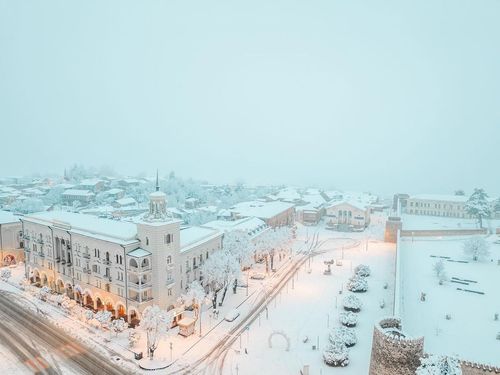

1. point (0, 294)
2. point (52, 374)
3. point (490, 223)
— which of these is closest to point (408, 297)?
point (52, 374)

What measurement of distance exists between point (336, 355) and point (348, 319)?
378 inches

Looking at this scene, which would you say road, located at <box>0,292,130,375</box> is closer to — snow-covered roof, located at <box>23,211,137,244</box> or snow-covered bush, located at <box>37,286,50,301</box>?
snow-covered bush, located at <box>37,286,50,301</box>

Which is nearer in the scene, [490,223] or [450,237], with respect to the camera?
[450,237]

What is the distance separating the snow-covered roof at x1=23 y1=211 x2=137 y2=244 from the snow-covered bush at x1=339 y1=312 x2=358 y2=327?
1127 inches

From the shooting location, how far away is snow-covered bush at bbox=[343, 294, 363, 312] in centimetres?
4881

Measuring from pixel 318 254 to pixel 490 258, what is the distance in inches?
1290

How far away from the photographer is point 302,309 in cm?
4981

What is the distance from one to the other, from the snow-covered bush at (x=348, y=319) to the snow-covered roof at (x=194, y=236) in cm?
2312

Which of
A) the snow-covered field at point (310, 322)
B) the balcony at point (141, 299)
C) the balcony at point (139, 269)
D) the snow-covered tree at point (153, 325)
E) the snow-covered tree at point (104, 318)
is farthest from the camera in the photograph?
the balcony at point (141, 299)

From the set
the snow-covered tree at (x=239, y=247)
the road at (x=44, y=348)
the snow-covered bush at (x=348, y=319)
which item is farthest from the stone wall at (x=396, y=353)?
the snow-covered tree at (x=239, y=247)

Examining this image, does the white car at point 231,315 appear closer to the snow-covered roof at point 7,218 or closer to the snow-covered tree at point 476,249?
the snow-covered tree at point 476,249

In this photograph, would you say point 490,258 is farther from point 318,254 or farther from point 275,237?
point 275,237

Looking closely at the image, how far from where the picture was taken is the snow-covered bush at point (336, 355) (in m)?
35.3

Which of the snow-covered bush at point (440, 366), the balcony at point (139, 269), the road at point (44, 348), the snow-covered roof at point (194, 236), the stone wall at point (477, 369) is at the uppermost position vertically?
the snow-covered roof at point (194, 236)
